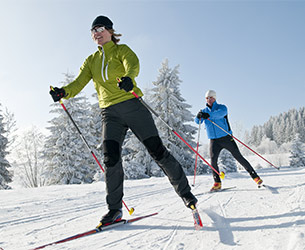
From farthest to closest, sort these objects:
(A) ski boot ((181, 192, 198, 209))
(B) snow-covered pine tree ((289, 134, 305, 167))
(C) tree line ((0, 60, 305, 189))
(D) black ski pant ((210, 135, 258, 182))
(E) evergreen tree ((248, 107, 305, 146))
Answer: (E) evergreen tree ((248, 107, 305, 146))
(B) snow-covered pine tree ((289, 134, 305, 167))
(C) tree line ((0, 60, 305, 189))
(D) black ski pant ((210, 135, 258, 182))
(A) ski boot ((181, 192, 198, 209))

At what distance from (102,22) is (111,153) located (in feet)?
5.19

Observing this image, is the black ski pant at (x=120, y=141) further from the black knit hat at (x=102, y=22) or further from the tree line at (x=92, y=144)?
the tree line at (x=92, y=144)

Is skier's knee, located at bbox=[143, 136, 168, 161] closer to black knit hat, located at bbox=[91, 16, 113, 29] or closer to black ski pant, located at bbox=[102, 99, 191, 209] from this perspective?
black ski pant, located at bbox=[102, 99, 191, 209]

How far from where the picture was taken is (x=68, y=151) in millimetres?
18609

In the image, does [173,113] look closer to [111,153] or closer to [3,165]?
[3,165]

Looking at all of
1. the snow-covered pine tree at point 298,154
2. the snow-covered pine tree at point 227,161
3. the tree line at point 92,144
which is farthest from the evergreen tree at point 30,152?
the snow-covered pine tree at point 298,154

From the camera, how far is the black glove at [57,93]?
8.76 ft

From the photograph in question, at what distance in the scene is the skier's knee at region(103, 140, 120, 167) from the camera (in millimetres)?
2506

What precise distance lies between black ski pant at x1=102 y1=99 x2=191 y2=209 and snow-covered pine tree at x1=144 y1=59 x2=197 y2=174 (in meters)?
14.7

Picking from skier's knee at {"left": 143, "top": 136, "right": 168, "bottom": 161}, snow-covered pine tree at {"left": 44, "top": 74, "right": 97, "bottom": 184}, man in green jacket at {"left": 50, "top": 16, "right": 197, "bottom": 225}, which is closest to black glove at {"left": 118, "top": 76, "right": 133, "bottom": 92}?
man in green jacket at {"left": 50, "top": 16, "right": 197, "bottom": 225}

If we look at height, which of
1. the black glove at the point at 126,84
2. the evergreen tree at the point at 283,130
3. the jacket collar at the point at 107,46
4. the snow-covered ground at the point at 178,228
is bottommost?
the evergreen tree at the point at 283,130

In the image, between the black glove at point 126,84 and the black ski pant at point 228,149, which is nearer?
the black glove at point 126,84

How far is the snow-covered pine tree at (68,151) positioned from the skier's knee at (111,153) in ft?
55.4

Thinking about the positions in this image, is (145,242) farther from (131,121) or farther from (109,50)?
(109,50)
